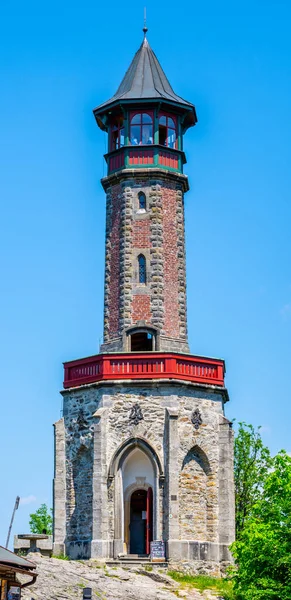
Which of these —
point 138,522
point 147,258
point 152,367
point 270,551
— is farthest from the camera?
point 147,258

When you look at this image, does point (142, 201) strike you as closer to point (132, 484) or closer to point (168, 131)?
point (168, 131)

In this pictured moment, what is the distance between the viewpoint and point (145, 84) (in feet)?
160

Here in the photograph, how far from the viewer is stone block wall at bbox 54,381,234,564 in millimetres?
42188

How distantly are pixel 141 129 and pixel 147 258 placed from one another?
526 cm

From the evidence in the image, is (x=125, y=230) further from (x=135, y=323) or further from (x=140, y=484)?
(x=140, y=484)

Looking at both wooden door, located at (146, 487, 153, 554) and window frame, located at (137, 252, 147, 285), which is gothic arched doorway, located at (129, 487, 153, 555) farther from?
window frame, located at (137, 252, 147, 285)

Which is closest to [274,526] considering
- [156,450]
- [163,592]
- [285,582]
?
[285,582]

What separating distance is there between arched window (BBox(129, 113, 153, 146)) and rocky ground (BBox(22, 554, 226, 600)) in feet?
54.6

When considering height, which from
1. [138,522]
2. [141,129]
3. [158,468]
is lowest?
[138,522]

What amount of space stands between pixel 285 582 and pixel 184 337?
1296 cm

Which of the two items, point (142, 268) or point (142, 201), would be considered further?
point (142, 201)

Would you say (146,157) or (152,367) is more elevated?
(146,157)

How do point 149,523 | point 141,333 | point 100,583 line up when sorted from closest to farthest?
point 100,583 → point 149,523 → point 141,333

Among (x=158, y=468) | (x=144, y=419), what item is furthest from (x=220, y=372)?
(x=158, y=468)
